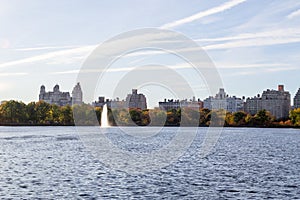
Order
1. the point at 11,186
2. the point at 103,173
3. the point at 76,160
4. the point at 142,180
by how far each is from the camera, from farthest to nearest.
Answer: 1. the point at 76,160
2. the point at 103,173
3. the point at 142,180
4. the point at 11,186

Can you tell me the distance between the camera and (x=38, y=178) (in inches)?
1886

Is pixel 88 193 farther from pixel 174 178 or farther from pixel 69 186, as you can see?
pixel 174 178

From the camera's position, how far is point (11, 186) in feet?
139

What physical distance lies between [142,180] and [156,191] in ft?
21.0

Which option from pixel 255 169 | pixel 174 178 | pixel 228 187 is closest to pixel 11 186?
pixel 174 178

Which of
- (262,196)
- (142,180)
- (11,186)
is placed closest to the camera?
(262,196)

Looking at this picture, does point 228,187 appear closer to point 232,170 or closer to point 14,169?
point 232,170

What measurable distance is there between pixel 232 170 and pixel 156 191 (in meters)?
18.5

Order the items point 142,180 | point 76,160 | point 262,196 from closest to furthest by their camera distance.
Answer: point 262,196 < point 142,180 < point 76,160

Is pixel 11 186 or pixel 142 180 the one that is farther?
pixel 142 180

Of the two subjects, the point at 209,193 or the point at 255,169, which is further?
the point at 255,169

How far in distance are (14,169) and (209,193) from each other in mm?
25482

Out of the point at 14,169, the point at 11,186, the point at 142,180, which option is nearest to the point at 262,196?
the point at 142,180

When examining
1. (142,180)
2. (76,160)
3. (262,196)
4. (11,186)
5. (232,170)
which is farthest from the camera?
(76,160)
